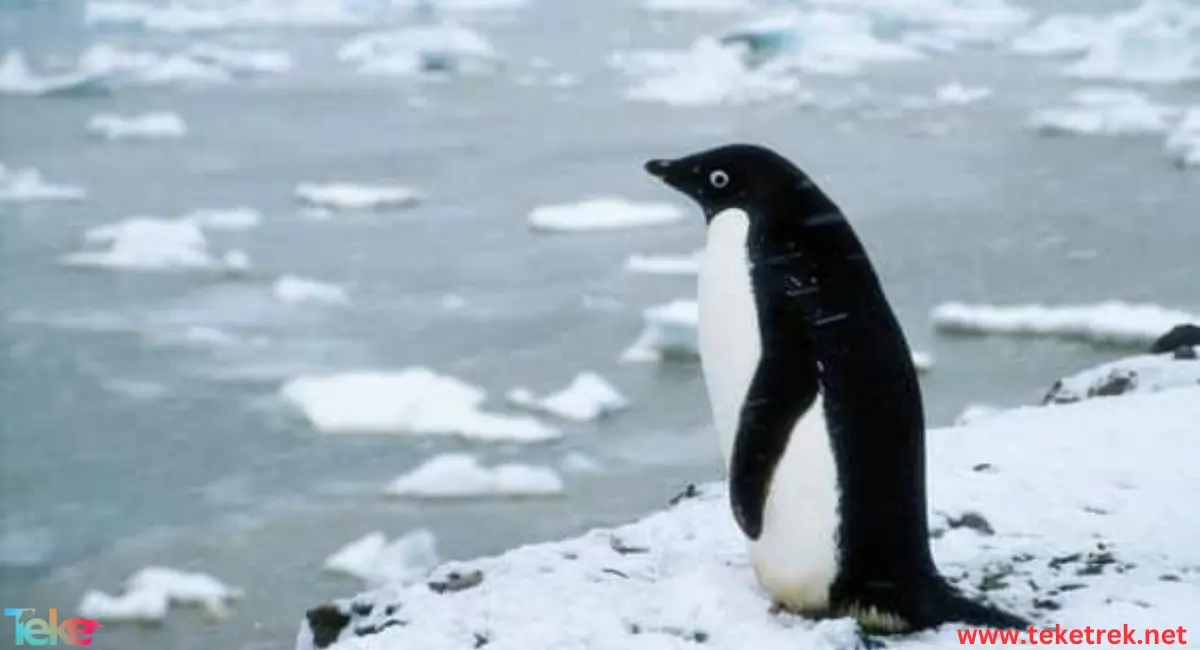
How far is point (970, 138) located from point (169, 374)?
19.3ft

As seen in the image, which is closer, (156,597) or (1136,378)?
(1136,378)

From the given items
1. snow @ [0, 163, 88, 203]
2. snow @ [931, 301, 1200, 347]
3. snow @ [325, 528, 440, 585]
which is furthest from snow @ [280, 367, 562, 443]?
snow @ [0, 163, 88, 203]

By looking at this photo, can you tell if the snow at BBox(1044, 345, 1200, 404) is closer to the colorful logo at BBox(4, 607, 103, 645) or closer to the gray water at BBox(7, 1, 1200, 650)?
the gray water at BBox(7, 1, 1200, 650)

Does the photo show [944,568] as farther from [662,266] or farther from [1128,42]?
[1128,42]

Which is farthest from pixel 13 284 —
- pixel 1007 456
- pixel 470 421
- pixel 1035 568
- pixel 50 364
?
pixel 1035 568

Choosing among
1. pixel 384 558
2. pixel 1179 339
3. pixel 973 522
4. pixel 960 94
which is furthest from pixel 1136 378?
pixel 960 94

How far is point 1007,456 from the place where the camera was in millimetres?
3076

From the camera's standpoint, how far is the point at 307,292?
24.7 feet

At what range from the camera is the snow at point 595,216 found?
28.7 ft

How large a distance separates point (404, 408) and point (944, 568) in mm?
3504

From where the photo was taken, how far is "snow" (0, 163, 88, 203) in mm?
9578

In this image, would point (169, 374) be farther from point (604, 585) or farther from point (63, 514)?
point (604, 585)

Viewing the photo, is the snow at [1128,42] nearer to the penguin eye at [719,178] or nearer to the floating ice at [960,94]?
the floating ice at [960,94]

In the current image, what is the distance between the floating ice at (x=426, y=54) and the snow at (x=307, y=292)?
6.83 meters
